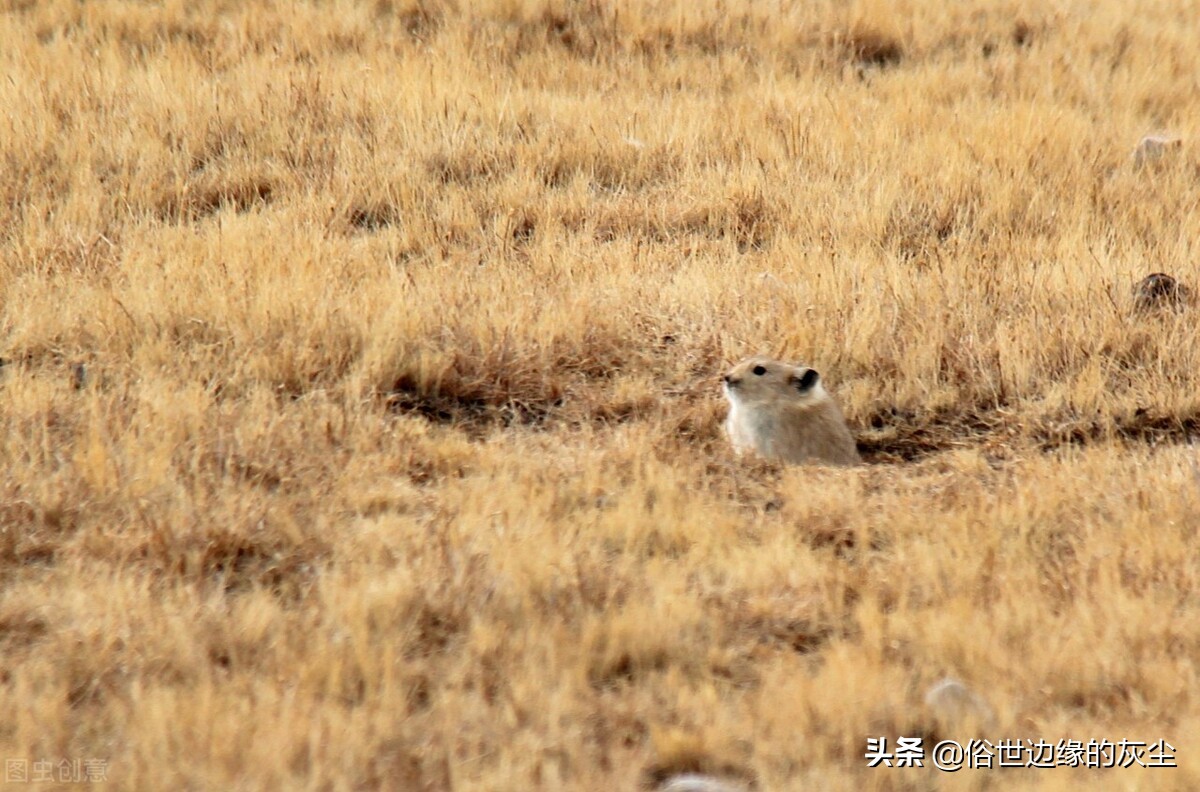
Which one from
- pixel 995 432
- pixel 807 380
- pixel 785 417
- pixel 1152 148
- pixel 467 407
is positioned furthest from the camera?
pixel 1152 148

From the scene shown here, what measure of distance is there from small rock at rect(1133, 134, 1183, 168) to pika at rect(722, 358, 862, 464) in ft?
→ 15.8

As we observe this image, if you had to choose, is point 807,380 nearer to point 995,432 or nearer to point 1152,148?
point 995,432

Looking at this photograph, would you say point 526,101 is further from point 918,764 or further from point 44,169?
point 918,764

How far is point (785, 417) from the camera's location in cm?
607

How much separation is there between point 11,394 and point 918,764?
13.7 ft

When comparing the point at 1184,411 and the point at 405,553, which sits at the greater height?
the point at 405,553

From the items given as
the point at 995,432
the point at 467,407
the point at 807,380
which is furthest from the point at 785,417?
the point at 467,407

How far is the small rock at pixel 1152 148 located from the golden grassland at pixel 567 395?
0.13m

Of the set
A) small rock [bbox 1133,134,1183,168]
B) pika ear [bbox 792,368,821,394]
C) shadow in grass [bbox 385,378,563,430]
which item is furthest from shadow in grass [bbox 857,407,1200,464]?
small rock [bbox 1133,134,1183,168]

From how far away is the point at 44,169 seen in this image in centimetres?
871

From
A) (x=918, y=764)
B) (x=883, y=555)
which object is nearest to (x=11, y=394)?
(x=883, y=555)

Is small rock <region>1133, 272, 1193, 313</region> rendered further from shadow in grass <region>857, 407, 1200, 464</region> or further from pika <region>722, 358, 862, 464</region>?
pika <region>722, 358, 862, 464</region>

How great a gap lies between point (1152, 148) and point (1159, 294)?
10.2 ft

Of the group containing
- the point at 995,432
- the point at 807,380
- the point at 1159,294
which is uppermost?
the point at 807,380
